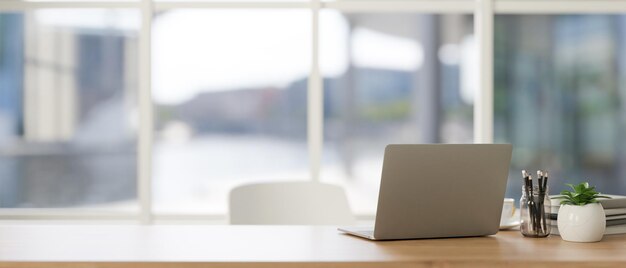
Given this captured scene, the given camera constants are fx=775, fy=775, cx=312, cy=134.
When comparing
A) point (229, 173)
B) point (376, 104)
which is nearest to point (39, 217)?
point (229, 173)

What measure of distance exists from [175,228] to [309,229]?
1.30 ft

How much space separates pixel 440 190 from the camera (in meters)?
2.00

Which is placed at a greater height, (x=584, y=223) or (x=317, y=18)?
(x=317, y=18)

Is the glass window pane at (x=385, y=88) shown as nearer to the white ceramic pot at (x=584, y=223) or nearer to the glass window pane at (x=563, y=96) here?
the glass window pane at (x=563, y=96)

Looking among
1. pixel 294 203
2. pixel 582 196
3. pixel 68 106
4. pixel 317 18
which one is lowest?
pixel 294 203

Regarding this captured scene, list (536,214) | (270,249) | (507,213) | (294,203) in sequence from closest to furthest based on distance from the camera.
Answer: (270,249) < (536,214) < (507,213) < (294,203)

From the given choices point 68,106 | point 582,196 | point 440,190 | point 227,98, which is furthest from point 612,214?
point 68,106

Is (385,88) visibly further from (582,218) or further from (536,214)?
(582,218)

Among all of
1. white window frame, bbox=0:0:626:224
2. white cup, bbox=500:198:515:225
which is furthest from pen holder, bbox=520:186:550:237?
white window frame, bbox=0:0:626:224

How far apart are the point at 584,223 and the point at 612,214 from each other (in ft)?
0.68

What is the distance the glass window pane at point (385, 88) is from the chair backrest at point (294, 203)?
1.69m

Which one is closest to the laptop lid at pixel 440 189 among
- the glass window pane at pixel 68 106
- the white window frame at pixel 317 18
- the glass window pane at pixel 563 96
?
the white window frame at pixel 317 18

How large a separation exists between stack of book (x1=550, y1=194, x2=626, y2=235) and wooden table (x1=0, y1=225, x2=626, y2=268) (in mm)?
36

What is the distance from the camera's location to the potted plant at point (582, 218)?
204 cm
